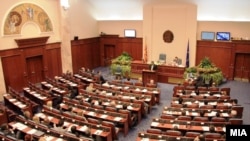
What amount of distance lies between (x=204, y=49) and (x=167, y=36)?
317 centimetres

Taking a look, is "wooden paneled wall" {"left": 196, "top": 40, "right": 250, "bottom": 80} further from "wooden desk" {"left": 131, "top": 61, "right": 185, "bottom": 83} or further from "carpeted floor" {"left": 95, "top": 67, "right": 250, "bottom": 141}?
"wooden desk" {"left": 131, "top": 61, "right": 185, "bottom": 83}

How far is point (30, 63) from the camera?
1742 cm

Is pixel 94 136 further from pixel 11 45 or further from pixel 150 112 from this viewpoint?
pixel 11 45

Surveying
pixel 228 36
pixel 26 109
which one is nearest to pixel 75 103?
pixel 26 109

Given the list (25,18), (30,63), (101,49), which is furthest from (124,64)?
(25,18)

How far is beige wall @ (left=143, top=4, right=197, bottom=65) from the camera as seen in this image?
1880 centimetres

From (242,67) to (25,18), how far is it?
16088 millimetres

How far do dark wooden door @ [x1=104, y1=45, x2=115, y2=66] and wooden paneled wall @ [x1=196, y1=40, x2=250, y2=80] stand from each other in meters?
8.36

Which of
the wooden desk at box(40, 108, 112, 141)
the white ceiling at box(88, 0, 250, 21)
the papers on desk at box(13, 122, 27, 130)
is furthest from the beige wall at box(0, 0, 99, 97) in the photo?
the papers on desk at box(13, 122, 27, 130)

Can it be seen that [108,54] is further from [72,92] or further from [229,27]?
[229,27]

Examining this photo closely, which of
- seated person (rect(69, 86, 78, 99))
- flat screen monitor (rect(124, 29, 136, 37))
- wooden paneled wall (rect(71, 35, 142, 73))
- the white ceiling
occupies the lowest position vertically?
seated person (rect(69, 86, 78, 99))

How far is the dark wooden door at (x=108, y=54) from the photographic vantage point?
23.7 meters

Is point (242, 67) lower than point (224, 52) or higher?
lower

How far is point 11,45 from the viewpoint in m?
15.6
